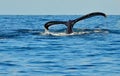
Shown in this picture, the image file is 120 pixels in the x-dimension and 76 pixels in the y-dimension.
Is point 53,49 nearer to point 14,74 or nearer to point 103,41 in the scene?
point 103,41

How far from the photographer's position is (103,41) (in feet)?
98.3

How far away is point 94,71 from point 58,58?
11.6ft

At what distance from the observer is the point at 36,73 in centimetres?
1797

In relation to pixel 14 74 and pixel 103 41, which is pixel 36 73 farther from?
pixel 103 41

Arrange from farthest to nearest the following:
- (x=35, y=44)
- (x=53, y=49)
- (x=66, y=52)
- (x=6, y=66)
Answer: (x=35, y=44)
(x=53, y=49)
(x=66, y=52)
(x=6, y=66)

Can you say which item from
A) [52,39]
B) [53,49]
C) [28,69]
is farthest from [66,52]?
[52,39]

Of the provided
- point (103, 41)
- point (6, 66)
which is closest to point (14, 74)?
point (6, 66)

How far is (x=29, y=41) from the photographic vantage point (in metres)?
30.5

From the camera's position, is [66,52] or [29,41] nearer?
[66,52]

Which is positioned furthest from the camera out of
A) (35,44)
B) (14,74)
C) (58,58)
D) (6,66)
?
(35,44)

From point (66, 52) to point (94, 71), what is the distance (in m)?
5.80

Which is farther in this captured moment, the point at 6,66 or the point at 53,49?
the point at 53,49

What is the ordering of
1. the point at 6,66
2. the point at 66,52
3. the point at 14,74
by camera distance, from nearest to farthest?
the point at 14,74, the point at 6,66, the point at 66,52

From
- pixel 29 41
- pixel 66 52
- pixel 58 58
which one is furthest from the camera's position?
pixel 29 41
